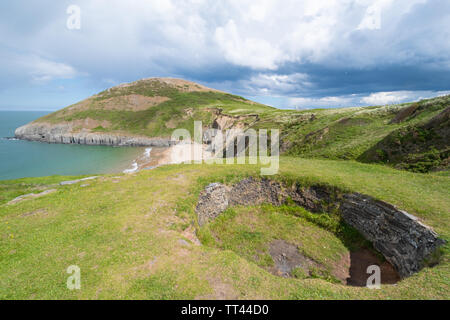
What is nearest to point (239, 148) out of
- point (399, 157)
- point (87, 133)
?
point (399, 157)

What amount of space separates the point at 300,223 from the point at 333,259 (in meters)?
4.63

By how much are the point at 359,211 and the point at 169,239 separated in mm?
A: 17766

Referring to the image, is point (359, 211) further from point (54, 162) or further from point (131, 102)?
point (131, 102)

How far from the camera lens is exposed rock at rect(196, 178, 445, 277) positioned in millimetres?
13383

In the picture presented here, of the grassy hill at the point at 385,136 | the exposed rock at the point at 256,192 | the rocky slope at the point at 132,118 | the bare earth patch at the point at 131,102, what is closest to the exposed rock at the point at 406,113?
the grassy hill at the point at 385,136

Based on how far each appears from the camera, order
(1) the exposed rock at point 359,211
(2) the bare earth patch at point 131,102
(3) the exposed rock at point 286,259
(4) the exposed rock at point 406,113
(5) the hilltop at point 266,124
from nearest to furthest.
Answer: (1) the exposed rock at point 359,211, (3) the exposed rock at point 286,259, (5) the hilltop at point 266,124, (4) the exposed rock at point 406,113, (2) the bare earth patch at point 131,102

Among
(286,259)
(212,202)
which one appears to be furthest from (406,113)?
(212,202)

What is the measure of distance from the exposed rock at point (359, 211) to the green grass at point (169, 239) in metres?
0.89

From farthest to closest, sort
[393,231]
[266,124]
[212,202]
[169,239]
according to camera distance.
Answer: [266,124] < [212,202] < [393,231] < [169,239]

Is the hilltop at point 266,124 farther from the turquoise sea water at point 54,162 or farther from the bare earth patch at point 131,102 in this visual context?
the turquoise sea water at point 54,162

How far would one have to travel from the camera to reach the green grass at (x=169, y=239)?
918 centimetres

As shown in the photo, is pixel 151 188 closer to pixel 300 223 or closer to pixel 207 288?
pixel 207 288

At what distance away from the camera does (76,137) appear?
116125mm
